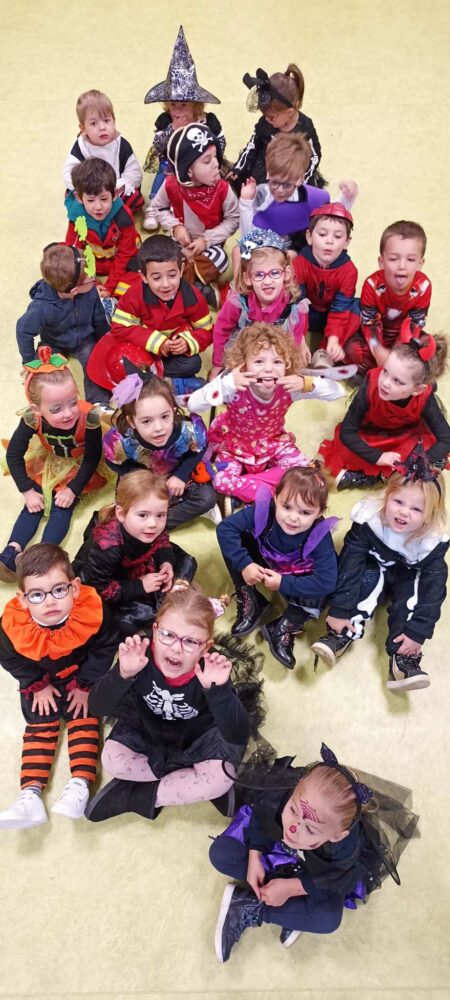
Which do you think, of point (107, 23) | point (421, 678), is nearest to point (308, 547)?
point (421, 678)

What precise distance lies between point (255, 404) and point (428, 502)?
2.12 feet

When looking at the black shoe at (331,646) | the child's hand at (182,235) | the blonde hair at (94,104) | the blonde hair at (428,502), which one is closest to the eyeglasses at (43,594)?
the black shoe at (331,646)

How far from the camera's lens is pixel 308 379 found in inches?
101

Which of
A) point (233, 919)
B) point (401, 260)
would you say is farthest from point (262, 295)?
point (233, 919)

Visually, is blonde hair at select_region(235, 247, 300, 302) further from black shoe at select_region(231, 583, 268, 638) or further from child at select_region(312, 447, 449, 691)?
black shoe at select_region(231, 583, 268, 638)

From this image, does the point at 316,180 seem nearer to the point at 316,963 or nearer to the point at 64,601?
the point at 64,601

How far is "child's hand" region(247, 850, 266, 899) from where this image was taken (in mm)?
1976

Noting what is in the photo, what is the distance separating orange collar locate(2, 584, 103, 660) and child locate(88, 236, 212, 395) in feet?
3.05

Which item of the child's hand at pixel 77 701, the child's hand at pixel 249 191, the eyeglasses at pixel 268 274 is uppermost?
the child's hand at pixel 249 191

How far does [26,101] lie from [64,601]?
9.37ft

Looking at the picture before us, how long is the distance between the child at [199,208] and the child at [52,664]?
139 cm

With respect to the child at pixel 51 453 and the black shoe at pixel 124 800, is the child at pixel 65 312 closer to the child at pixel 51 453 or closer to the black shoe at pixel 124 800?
the child at pixel 51 453

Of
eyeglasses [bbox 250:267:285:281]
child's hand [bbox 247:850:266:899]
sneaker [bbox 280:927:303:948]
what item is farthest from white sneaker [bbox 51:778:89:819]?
eyeglasses [bbox 250:267:285:281]

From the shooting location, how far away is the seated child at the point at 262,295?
2662 mm
